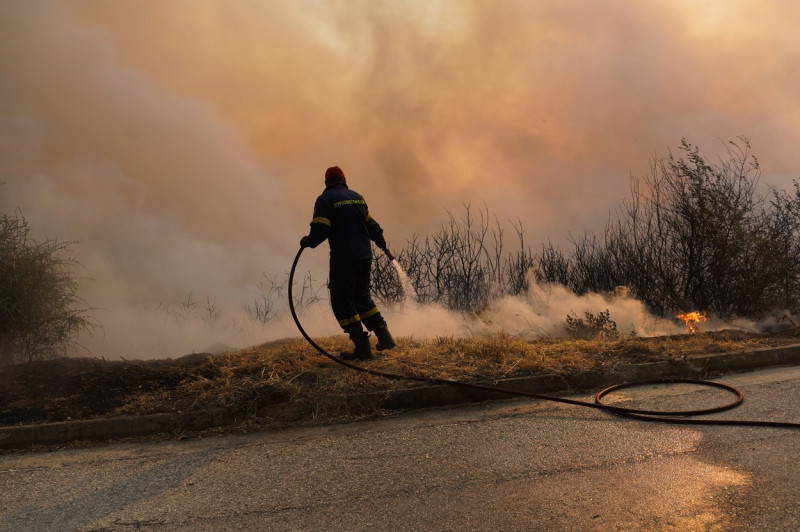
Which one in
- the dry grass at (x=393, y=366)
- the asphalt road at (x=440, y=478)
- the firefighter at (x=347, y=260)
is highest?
the firefighter at (x=347, y=260)

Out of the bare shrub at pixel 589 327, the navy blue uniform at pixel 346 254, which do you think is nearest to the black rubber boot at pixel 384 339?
the navy blue uniform at pixel 346 254

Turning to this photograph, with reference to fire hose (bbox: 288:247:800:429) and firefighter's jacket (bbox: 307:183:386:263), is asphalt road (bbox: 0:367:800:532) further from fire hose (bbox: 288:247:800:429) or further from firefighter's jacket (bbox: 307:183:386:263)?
firefighter's jacket (bbox: 307:183:386:263)

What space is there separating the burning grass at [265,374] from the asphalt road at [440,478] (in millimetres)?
463

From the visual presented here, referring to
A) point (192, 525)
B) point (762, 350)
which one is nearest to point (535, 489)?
point (192, 525)

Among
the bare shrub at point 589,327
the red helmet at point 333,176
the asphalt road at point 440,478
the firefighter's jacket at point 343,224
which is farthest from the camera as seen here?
the bare shrub at point 589,327

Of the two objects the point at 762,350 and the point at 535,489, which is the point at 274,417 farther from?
the point at 762,350

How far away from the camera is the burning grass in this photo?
4.37 meters

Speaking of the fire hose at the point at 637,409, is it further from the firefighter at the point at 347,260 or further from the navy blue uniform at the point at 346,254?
the navy blue uniform at the point at 346,254

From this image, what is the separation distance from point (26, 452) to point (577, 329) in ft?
21.2

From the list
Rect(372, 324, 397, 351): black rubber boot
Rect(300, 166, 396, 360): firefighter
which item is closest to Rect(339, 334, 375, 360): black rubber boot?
Rect(300, 166, 396, 360): firefighter

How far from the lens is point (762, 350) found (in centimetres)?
562

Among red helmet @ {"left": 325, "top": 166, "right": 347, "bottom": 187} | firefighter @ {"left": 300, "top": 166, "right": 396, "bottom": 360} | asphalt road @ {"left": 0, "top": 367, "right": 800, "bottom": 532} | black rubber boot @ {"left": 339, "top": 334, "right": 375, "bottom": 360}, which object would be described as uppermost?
red helmet @ {"left": 325, "top": 166, "right": 347, "bottom": 187}

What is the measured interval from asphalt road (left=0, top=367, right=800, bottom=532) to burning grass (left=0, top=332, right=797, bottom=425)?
1.52 feet

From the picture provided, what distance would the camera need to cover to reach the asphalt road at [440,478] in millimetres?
2506
